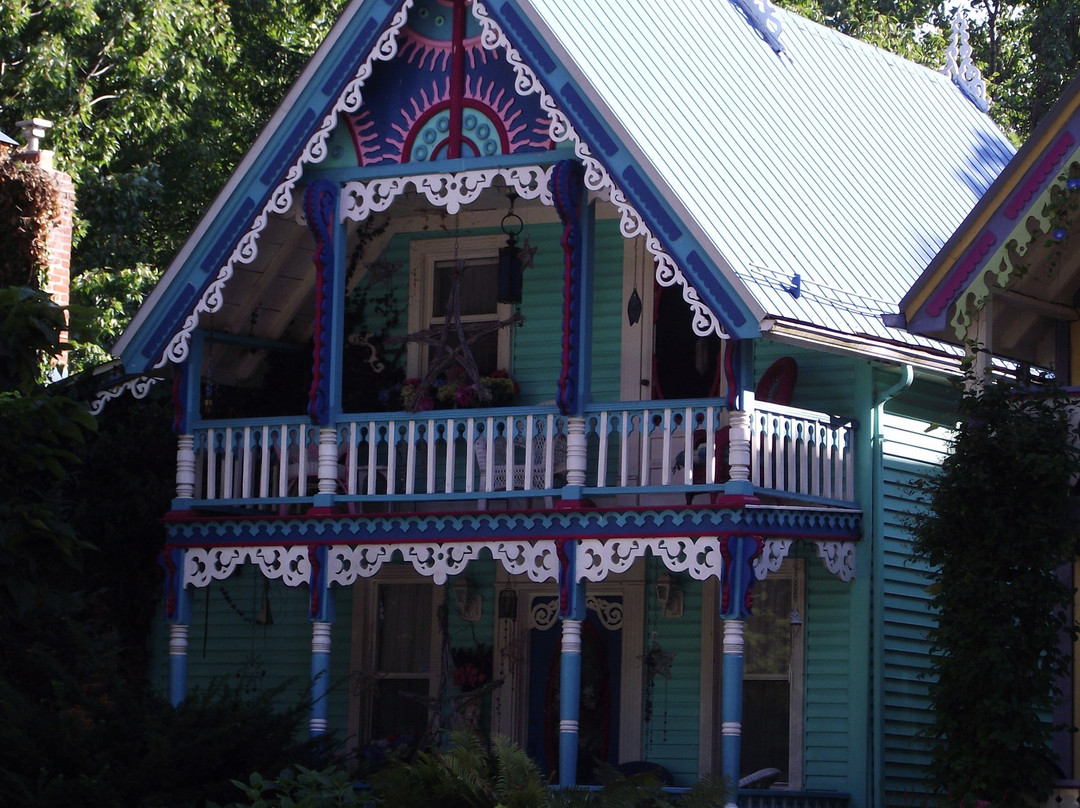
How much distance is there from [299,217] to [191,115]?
13002 millimetres

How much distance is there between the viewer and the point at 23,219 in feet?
68.9

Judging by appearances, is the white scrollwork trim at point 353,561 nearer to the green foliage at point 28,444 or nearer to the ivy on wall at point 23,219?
the green foliage at point 28,444

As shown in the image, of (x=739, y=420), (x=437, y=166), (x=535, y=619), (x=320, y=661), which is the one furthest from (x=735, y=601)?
(x=437, y=166)

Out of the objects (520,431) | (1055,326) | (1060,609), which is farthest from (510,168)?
(1060,609)

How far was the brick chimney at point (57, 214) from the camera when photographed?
2148 cm

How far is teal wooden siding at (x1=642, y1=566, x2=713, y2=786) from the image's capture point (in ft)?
60.0

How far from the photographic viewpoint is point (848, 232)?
736 inches

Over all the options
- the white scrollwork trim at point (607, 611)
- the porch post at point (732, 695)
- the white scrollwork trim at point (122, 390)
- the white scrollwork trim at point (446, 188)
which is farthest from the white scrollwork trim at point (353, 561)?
the porch post at point (732, 695)

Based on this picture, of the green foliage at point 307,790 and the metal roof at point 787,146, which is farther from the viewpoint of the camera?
the metal roof at point 787,146

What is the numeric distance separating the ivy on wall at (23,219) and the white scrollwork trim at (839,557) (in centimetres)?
879

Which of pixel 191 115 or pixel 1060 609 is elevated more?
pixel 191 115

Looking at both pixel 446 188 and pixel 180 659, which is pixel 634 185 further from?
pixel 180 659

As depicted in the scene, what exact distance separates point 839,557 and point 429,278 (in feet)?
17.2

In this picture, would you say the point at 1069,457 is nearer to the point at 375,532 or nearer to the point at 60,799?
the point at 375,532
